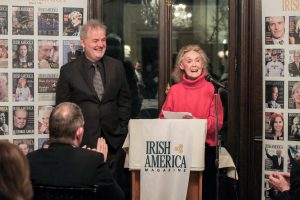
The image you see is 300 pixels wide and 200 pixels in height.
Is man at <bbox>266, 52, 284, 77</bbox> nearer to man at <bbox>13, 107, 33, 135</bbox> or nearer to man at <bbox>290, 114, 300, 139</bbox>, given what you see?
man at <bbox>290, 114, 300, 139</bbox>

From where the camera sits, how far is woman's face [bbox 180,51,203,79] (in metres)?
3.95

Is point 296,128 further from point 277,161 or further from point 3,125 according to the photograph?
point 3,125

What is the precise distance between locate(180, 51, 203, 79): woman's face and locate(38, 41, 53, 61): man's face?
1124 mm

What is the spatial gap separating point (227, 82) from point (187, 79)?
2.02 feet

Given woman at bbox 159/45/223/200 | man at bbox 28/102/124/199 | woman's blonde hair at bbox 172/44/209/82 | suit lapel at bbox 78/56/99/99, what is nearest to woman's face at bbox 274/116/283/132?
woman at bbox 159/45/223/200

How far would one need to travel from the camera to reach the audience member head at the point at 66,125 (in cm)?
269

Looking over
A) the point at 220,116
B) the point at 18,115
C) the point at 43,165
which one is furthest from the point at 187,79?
the point at 43,165

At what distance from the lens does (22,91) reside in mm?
4230

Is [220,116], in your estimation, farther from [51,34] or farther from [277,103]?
[51,34]

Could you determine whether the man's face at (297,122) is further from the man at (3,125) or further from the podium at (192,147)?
the man at (3,125)

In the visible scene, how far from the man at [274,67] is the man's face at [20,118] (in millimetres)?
2018

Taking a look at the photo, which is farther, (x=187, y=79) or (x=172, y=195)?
(x=187, y=79)

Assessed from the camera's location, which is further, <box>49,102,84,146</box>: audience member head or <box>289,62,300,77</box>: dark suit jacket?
<box>289,62,300,77</box>: dark suit jacket

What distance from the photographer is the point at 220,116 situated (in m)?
3.87
